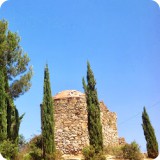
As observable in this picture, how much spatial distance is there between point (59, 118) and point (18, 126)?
3906 millimetres

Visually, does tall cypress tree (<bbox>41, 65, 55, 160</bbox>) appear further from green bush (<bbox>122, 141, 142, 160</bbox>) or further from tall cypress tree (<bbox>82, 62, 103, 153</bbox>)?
green bush (<bbox>122, 141, 142, 160</bbox>)

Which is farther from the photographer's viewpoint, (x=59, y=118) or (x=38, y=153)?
(x=59, y=118)

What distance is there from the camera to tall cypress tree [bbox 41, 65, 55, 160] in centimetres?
1498

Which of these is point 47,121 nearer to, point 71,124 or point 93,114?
point 93,114

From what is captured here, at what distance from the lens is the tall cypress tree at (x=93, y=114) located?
1512 cm

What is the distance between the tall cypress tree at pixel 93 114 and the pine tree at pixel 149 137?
4443 millimetres

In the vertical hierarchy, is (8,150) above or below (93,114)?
below

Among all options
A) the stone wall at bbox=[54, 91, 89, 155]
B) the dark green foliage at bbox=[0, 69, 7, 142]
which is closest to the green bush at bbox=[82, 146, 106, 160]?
the stone wall at bbox=[54, 91, 89, 155]

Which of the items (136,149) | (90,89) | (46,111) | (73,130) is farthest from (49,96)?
(136,149)

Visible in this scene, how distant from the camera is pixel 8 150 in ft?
41.3

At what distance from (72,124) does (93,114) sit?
3531 mm

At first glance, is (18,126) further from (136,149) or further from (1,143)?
(136,149)

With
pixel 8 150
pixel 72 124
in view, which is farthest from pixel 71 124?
pixel 8 150

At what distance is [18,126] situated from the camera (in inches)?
623
